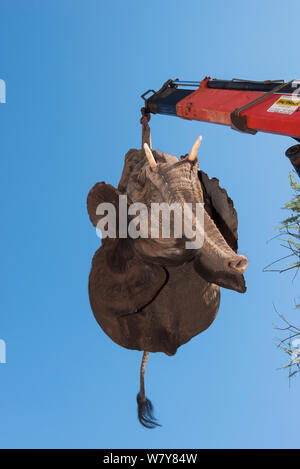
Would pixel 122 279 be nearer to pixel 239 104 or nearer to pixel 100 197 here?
pixel 100 197

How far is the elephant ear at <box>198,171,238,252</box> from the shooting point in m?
1.72

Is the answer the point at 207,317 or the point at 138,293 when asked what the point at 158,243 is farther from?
the point at 207,317

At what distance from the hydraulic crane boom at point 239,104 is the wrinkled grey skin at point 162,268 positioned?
28 centimetres

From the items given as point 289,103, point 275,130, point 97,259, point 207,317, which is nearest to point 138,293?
point 97,259

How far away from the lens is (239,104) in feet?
6.17

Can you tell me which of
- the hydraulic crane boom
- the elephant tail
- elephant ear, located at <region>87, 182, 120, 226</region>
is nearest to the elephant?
elephant ear, located at <region>87, 182, 120, 226</region>

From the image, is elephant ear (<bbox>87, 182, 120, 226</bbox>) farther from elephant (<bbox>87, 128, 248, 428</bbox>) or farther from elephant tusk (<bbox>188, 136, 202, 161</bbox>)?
elephant tusk (<bbox>188, 136, 202, 161</bbox>)

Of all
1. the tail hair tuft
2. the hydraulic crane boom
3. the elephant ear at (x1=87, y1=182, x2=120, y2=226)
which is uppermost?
the hydraulic crane boom

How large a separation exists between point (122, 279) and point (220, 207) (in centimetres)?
46

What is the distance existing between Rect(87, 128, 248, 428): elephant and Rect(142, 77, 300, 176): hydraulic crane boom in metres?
0.27

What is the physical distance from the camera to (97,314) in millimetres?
1752

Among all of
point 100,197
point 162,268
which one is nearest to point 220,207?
point 162,268

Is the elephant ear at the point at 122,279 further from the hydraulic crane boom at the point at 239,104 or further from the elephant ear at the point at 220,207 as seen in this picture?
the hydraulic crane boom at the point at 239,104

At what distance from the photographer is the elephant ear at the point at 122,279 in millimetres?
1544
